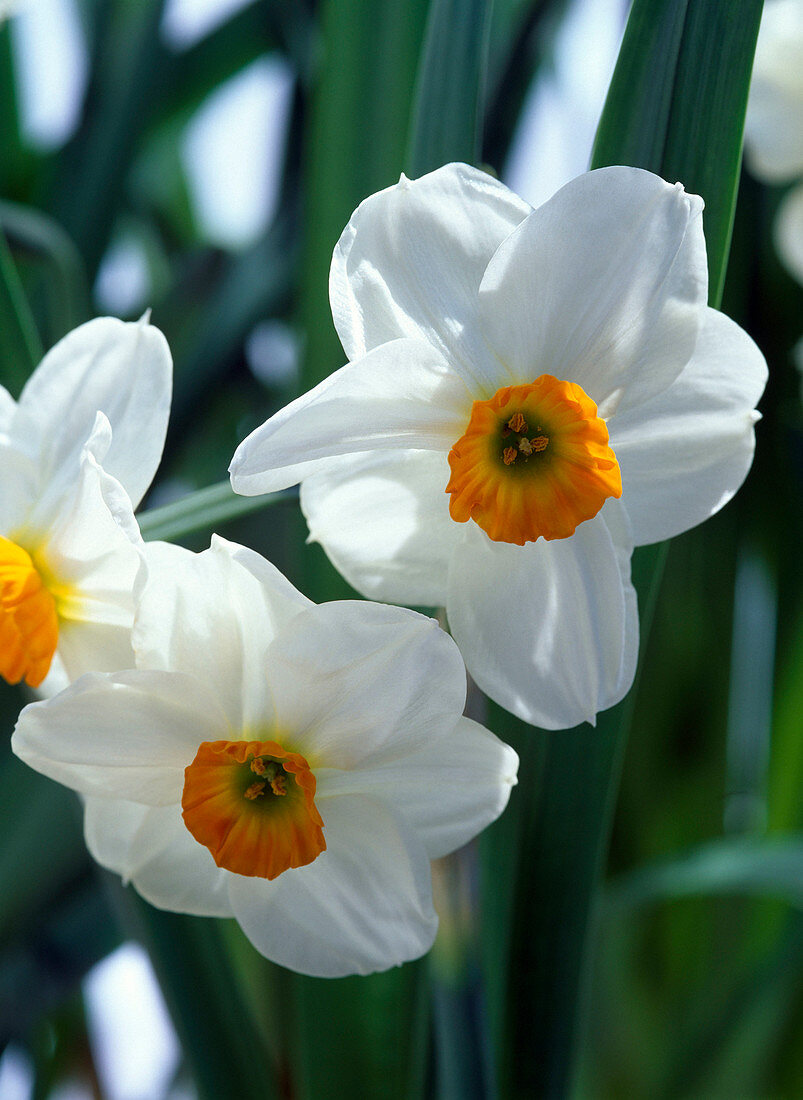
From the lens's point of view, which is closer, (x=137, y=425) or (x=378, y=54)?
(x=137, y=425)

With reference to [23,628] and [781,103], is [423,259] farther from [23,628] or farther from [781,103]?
[781,103]

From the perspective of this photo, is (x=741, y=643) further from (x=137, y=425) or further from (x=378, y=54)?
(x=137, y=425)

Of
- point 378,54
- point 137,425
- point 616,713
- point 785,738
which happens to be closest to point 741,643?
point 785,738

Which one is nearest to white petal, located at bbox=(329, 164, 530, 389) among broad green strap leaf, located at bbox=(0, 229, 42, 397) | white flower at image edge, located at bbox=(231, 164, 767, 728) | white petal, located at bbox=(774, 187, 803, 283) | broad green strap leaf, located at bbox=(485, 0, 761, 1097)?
white flower at image edge, located at bbox=(231, 164, 767, 728)

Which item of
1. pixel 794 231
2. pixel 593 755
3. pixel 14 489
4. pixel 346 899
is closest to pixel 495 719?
pixel 593 755

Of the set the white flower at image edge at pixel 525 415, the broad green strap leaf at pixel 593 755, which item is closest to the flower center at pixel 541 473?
the white flower at image edge at pixel 525 415
